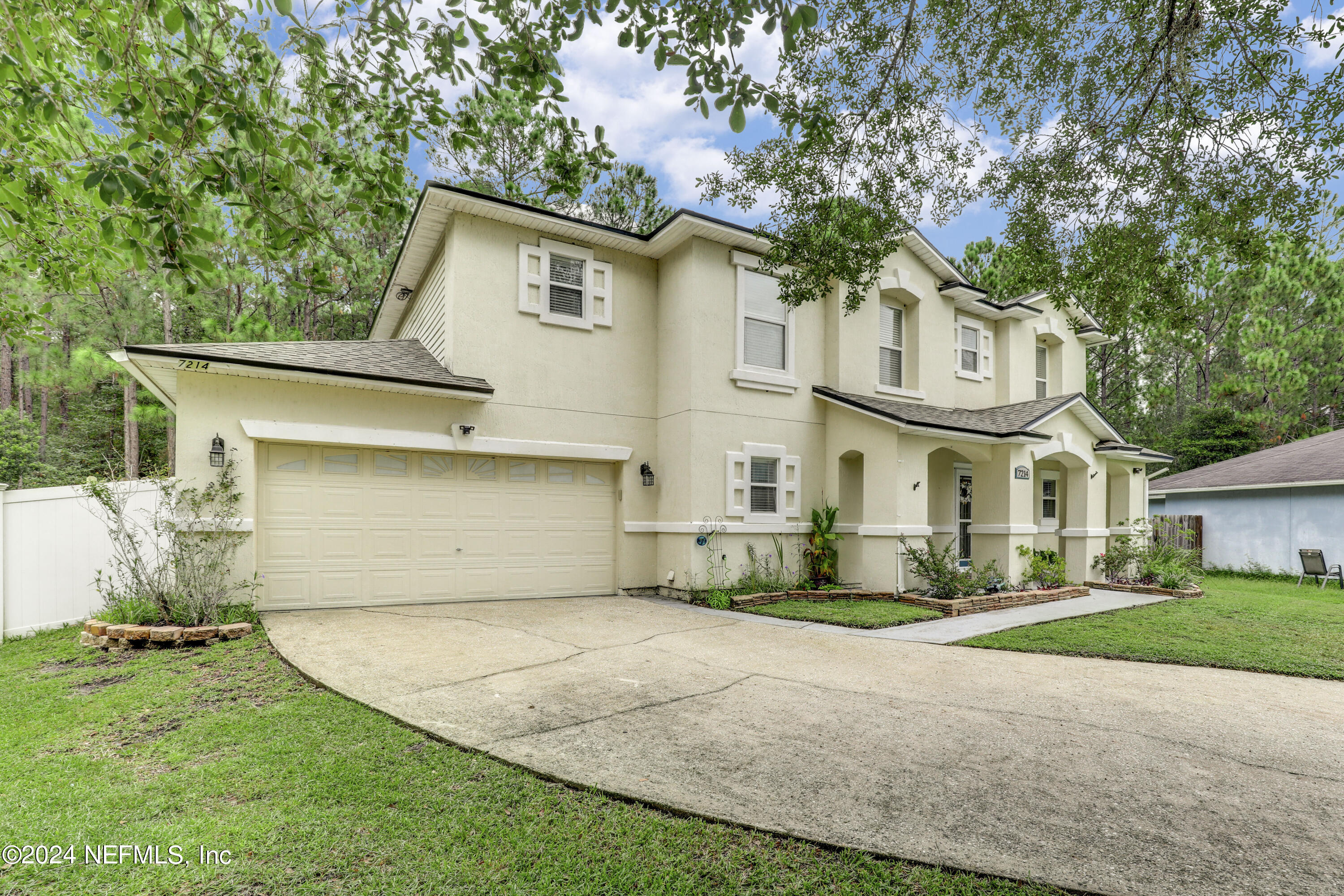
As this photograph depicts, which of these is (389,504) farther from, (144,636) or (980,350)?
(980,350)

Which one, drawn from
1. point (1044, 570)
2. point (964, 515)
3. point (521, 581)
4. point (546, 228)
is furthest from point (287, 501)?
point (1044, 570)

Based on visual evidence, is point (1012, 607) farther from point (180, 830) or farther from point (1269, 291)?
point (1269, 291)

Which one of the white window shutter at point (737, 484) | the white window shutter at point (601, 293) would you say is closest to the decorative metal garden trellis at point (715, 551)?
the white window shutter at point (737, 484)

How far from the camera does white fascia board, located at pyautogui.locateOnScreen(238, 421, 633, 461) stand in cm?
831

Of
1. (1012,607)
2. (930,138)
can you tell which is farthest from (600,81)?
(1012,607)

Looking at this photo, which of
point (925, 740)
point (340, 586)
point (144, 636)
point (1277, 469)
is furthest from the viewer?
point (1277, 469)

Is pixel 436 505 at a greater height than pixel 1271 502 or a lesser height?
greater

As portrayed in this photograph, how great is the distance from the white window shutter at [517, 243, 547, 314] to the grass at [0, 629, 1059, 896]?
7135 millimetres

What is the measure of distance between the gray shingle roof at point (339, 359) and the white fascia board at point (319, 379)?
4 cm

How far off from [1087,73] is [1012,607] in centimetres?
795

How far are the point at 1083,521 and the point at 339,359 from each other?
1446 cm

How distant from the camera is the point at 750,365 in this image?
11227 mm

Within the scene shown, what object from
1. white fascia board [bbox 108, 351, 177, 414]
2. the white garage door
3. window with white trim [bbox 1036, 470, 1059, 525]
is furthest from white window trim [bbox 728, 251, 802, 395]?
white fascia board [bbox 108, 351, 177, 414]

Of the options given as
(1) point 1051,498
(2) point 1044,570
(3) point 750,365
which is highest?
(3) point 750,365
